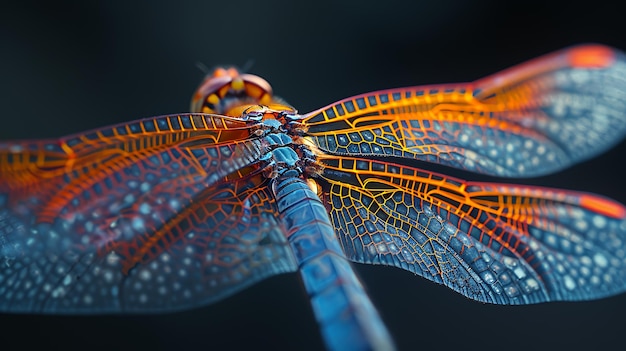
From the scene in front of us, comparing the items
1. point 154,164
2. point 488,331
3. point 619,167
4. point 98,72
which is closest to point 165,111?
point 98,72

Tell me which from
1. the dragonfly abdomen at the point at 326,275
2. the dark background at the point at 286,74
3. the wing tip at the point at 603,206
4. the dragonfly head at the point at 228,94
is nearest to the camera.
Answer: the dragonfly abdomen at the point at 326,275

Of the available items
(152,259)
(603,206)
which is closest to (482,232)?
(603,206)

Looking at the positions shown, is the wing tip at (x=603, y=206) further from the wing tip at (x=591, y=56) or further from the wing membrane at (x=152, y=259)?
the wing membrane at (x=152, y=259)

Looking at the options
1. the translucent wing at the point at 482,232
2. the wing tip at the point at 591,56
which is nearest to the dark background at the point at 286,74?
the translucent wing at the point at 482,232

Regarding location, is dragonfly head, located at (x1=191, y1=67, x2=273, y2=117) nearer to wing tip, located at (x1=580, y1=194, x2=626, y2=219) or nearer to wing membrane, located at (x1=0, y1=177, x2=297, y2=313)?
wing membrane, located at (x1=0, y1=177, x2=297, y2=313)

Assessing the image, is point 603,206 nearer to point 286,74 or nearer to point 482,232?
point 482,232

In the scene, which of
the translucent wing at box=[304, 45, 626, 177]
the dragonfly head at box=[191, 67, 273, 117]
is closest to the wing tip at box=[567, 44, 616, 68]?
the translucent wing at box=[304, 45, 626, 177]

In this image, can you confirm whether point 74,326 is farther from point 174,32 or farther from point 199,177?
point 174,32
